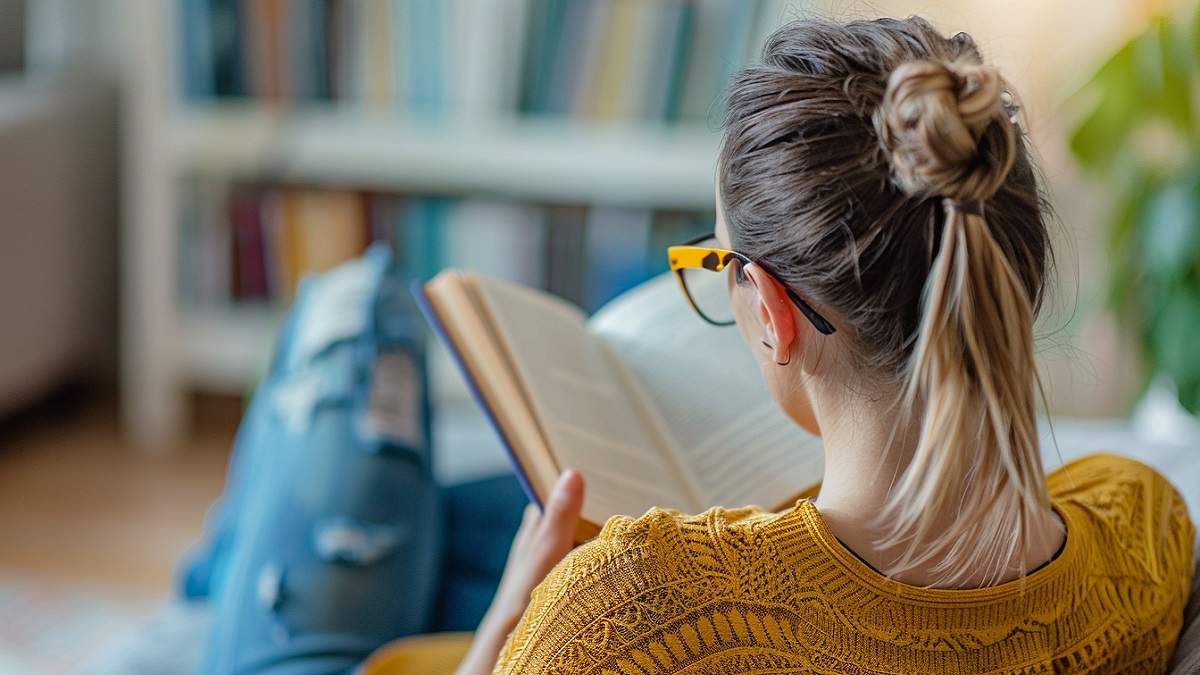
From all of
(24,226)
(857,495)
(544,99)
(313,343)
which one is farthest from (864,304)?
(24,226)

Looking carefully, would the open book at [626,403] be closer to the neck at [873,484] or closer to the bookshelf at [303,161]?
the neck at [873,484]

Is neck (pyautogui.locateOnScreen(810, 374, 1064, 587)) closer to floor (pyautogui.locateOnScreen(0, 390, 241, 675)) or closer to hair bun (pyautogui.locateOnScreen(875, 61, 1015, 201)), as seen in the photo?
hair bun (pyautogui.locateOnScreen(875, 61, 1015, 201))

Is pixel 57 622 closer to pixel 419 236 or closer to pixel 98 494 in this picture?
pixel 98 494

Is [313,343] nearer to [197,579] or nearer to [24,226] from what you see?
[197,579]

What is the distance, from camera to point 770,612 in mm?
530

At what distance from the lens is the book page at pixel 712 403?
2.66 ft

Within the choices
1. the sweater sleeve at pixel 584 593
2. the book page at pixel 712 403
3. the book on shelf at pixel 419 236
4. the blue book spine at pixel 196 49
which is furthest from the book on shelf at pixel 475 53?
the sweater sleeve at pixel 584 593

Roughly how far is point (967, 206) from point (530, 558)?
37 cm

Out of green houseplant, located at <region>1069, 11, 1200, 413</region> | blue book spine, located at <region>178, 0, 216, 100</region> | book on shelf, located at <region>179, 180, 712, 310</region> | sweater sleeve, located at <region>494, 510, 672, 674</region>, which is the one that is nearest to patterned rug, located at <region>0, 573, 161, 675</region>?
book on shelf, located at <region>179, 180, 712, 310</region>

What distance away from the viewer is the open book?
751 mm

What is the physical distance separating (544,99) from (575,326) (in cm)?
123

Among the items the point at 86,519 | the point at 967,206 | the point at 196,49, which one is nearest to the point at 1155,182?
the point at 967,206

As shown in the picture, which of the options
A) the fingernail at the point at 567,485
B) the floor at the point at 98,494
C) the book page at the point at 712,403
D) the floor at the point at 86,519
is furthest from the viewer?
the floor at the point at 98,494

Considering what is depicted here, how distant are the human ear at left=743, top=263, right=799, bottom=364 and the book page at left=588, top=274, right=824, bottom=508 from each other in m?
0.23
